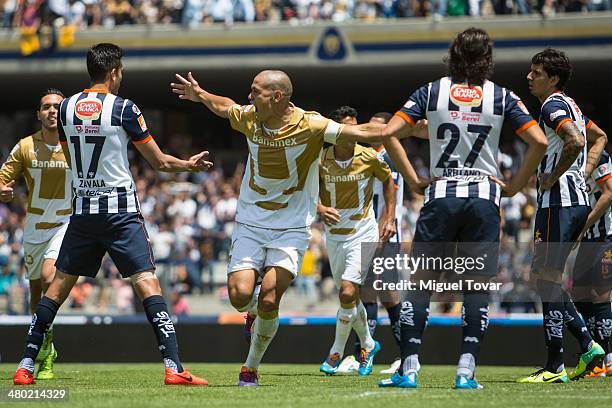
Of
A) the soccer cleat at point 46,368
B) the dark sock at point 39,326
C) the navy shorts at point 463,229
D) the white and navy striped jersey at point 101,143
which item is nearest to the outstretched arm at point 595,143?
the navy shorts at point 463,229

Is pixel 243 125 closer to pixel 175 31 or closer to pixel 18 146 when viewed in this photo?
pixel 18 146

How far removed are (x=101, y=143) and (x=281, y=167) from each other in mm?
1417

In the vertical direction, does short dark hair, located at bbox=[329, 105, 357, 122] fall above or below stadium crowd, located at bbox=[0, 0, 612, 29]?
below

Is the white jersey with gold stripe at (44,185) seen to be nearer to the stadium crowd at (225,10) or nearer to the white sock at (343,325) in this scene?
the white sock at (343,325)

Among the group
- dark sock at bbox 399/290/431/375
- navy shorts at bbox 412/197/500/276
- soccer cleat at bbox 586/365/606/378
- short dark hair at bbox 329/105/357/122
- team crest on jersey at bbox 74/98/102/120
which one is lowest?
soccer cleat at bbox 586/365/606/378

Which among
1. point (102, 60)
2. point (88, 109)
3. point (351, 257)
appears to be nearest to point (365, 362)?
point (351, 257)

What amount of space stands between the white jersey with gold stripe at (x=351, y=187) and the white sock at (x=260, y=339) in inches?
116

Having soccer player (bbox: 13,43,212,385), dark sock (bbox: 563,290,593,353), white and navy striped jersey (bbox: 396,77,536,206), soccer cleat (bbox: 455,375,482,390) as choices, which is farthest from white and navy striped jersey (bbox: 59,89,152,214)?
dark sock (bbox: 563,290,593,353)

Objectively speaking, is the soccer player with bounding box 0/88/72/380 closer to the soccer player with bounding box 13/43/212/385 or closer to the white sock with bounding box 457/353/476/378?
the soccer player with bounding box 13/43/212/385

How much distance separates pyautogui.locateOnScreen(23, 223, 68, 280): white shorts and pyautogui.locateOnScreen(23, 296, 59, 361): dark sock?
185cm

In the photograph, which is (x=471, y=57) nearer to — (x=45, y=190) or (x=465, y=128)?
(x=465, y=128)

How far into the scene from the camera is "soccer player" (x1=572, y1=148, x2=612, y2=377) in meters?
9.14

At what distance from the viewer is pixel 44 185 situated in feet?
32.0

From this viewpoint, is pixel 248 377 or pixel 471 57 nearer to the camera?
pixel 471 57
